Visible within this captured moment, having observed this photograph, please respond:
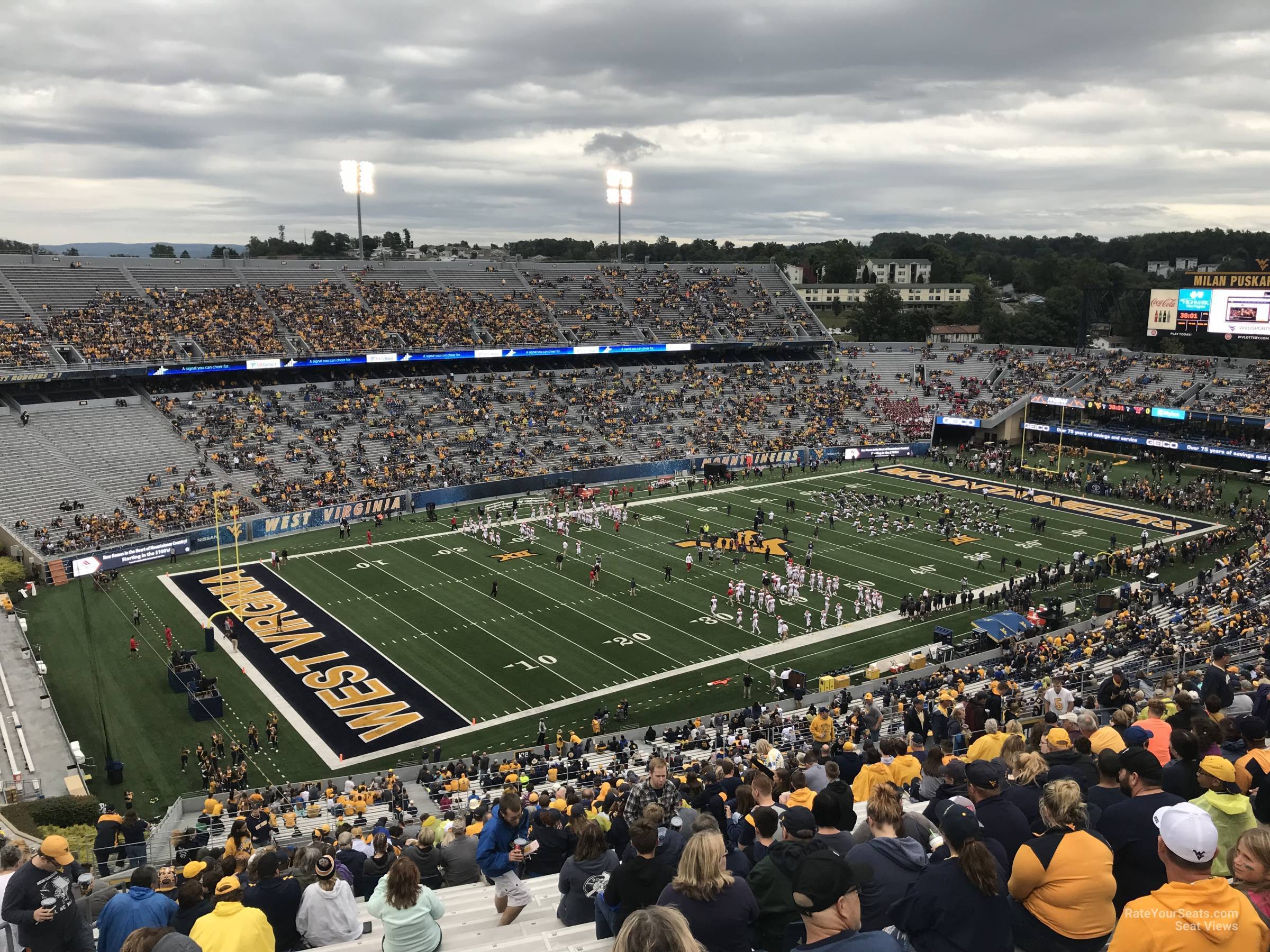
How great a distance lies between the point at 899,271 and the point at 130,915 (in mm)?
148745

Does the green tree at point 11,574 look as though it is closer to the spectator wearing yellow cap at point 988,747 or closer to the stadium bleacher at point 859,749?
the stadium bleacher at point 859,749

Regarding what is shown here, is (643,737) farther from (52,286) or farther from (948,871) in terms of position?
(52,286)

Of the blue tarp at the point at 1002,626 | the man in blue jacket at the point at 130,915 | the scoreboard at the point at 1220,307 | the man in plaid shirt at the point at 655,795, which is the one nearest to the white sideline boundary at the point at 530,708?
the blue tarp at the point at 1002,626

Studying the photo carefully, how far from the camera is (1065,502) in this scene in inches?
1933

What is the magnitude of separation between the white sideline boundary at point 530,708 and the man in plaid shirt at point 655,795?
16230 millimetres

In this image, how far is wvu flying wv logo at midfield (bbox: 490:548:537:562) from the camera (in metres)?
39.7

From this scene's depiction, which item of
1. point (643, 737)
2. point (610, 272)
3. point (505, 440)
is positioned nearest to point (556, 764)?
point (643, 737)

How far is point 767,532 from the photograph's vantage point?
142 feet

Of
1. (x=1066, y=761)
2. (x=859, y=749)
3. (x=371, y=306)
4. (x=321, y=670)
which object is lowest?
(x=321, y=670)

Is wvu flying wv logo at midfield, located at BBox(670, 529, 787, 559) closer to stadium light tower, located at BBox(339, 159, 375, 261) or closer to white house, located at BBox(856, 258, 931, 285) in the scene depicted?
stadium light tower, located at BBox(339, 159, 375, 261)

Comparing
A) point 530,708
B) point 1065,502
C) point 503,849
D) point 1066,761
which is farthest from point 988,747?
point 1065,502

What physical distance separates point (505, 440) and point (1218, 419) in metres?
41.0

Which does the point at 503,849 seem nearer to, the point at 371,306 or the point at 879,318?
the point at 371,306

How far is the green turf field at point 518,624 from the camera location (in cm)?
2517
